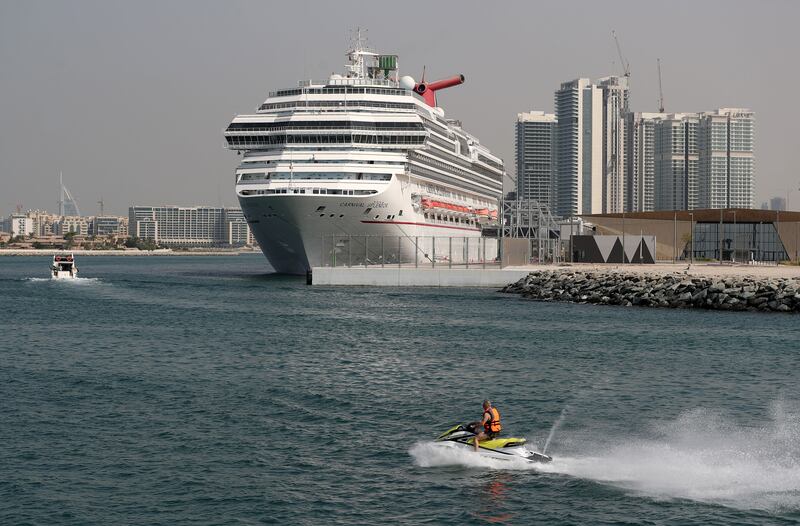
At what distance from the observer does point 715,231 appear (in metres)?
126

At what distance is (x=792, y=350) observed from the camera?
43.7m

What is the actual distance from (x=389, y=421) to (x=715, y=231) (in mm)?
107140

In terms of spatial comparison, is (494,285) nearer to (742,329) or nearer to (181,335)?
(742,329)

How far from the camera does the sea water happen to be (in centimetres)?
2033

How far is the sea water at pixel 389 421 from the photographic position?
2033 cm

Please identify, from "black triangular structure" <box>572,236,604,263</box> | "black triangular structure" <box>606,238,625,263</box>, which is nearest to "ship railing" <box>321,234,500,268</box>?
"black triangular structure" <box>572,236,604,263</box>

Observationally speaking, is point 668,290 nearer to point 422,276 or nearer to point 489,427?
point 422,276

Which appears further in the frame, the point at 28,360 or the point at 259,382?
the point at 28,360

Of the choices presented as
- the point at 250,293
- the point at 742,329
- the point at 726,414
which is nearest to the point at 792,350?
the point at 742,329

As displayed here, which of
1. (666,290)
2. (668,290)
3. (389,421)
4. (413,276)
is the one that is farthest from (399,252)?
(389,421)

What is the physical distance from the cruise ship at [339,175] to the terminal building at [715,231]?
22270mm

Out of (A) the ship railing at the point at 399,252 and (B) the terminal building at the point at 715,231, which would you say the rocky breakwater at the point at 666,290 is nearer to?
(A) the ship railing at the point at 399,252

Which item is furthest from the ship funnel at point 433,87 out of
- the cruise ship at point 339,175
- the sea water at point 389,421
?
the sea water at point 389,421

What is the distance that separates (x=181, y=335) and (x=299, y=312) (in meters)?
12.8
